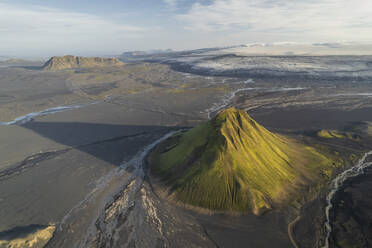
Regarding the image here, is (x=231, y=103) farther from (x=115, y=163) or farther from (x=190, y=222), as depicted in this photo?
(x=190, y=222)

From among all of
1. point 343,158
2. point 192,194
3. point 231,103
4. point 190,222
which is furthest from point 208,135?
point 231,103

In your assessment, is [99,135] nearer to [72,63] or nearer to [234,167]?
[234,167]

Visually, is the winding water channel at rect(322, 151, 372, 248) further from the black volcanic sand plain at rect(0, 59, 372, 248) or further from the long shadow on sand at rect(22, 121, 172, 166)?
the long shadow on sand at rect(22, 121, 172, 166)

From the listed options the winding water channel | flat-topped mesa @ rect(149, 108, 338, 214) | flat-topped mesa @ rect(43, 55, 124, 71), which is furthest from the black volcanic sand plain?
flat-topped mesa @ rect(43, 55, 124, 71)

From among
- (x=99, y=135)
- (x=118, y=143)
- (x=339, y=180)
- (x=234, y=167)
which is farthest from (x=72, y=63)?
(x=339, y=180)

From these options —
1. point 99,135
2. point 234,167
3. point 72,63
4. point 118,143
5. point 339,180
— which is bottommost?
point 339,180

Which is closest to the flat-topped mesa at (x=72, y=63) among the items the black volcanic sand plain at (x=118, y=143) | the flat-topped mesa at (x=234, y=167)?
the black volcanic sand plain at (x=118, y=143)
